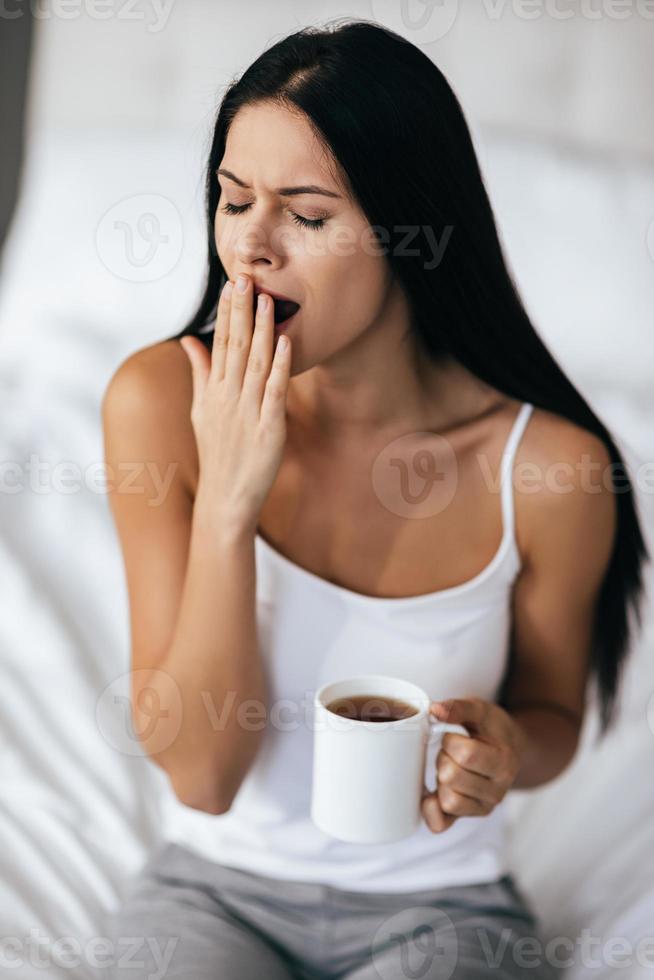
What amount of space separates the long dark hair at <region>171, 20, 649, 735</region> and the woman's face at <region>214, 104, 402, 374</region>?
14 millimetres

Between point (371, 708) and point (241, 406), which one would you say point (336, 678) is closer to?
point (371, 708)

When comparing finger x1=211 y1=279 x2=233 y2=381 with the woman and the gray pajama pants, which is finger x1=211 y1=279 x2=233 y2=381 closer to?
the woman

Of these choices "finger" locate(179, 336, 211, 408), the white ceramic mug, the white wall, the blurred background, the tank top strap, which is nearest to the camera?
the white ceramic mug

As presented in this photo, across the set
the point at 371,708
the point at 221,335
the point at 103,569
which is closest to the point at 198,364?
the point at 221,335

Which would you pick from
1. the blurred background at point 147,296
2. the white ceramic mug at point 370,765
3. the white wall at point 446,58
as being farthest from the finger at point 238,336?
the white wall at point 446,58

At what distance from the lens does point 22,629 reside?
1.28 metres

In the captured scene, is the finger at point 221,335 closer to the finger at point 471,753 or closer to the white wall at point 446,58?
the finger at point 471,753

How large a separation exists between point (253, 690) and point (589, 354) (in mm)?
1043

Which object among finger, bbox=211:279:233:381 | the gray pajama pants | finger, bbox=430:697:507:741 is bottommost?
the gray pajama pants

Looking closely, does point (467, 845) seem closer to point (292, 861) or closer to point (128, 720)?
point (292, 861)

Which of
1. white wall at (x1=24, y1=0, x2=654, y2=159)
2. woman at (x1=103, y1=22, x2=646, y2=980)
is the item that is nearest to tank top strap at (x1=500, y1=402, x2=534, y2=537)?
woman at (x1=103, y1=22, x2=646, y2=980)

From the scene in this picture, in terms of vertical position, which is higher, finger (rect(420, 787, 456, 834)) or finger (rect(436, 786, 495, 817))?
finger (rect(436, 786, 495, 817))

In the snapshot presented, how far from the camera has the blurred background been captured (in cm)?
111

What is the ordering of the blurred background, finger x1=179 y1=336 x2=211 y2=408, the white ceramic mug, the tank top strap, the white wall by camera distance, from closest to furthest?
the white ceramic mug < finger x1=179 y1=336 x2=211 y2=408 < the tank top strap < the blurred background < the white wall
